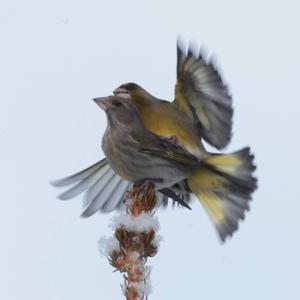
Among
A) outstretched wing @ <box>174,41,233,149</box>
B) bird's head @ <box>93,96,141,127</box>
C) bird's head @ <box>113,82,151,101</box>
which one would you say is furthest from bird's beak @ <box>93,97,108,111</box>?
outstretched wing @ <box>174,41,233,149</box>

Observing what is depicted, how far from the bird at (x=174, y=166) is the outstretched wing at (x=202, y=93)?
941 millimetres

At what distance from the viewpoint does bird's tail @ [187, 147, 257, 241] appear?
12.2 feet

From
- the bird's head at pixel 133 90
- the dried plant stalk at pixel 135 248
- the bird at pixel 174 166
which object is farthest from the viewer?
the bird's head at pixel 133 90

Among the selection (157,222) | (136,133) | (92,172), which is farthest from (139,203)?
(92,172)

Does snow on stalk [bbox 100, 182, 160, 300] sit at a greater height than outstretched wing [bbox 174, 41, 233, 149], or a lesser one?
lesser

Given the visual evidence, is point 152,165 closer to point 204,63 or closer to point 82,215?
point 82,215

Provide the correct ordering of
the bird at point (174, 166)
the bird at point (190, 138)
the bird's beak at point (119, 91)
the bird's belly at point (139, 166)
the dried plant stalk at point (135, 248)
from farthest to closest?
1. the bird's beak at point (119, 91)
2. the bird at point (190, 138)
3. the bird's belly at point (139, 166)
4. the bird at point (174, 166)
5. the dried plant stalk at point (135, 248)

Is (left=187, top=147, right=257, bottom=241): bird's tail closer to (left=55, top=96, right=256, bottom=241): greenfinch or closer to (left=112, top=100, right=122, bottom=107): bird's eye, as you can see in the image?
(left=55, top=96, right=256, bottom=241): greenfinch

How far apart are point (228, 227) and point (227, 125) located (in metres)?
1.40

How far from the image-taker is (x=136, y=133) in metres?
3.62

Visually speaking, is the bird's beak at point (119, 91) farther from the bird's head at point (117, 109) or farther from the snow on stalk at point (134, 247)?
the snow on stalk at point (134, 247)

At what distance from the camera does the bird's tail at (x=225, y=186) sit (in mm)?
3713

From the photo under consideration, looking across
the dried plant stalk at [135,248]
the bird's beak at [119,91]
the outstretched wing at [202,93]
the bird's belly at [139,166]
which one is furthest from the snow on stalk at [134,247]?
the outstretched wing at [202,93]

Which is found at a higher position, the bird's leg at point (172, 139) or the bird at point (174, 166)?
the bird's leg at point (172, 139)
